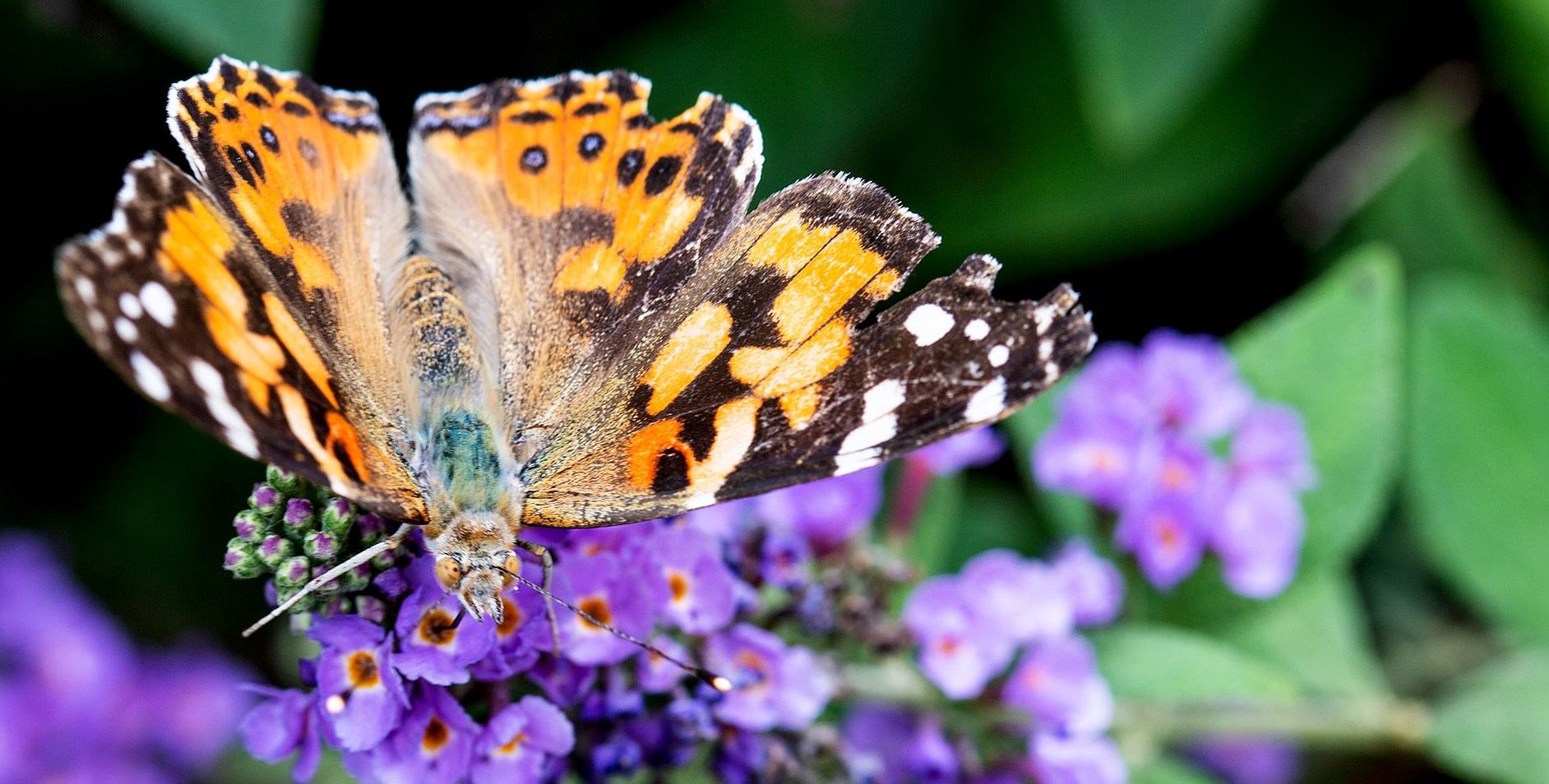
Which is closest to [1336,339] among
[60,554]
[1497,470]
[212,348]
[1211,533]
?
[1211,533]

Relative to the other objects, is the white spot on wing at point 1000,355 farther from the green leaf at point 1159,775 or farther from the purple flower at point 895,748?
the green leaf at point 1159,775

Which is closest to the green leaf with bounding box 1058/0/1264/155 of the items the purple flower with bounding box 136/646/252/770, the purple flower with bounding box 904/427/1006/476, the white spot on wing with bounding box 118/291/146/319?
the purple flower with bounding box 904/427/1006/476

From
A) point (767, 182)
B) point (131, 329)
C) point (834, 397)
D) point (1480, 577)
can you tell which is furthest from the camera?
point (767, 182)

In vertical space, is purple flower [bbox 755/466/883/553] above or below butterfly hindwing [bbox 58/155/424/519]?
above

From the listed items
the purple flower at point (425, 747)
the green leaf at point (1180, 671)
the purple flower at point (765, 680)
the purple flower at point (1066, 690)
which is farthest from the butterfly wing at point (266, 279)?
the green leaf at point (1180, 671)

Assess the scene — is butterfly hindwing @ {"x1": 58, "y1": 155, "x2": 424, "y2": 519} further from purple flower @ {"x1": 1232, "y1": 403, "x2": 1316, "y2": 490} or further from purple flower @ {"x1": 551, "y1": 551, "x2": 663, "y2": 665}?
purple flower @ {"x1": 1232, "y1": 403, "x2": 1316, "y2": 490}

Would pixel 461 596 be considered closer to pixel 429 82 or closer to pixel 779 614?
pixel 779 614
